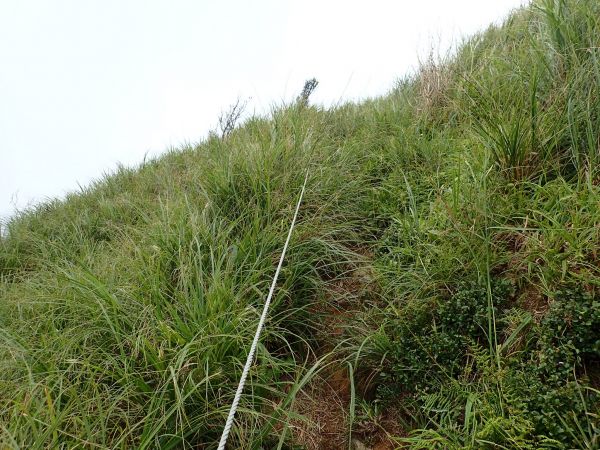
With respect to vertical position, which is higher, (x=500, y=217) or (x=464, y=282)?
(x=500, y=217)

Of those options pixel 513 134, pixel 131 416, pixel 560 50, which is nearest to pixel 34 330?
pixel 131 416

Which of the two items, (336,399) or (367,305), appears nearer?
(336,399)

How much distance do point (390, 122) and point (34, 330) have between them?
298 cm

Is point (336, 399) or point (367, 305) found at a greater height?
point (367, 305)

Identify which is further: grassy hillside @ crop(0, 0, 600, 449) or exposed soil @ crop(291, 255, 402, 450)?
exposed soil @ crop(291, 255, 402, 450)

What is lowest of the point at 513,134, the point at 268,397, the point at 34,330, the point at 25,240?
the point at 268,397

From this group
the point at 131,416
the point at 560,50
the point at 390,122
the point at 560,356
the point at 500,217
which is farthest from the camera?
the point at 390,122

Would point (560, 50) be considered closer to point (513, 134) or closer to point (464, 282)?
point (513, 134)

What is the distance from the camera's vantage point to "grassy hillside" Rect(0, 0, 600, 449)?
1.31 meters

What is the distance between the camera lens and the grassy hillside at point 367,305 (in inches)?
51.5

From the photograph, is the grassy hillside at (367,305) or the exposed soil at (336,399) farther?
the exposed soil at (336,399)

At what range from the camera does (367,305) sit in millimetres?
2016

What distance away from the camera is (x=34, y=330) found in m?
1.93

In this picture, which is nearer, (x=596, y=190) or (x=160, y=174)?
(x=596, y=190)
